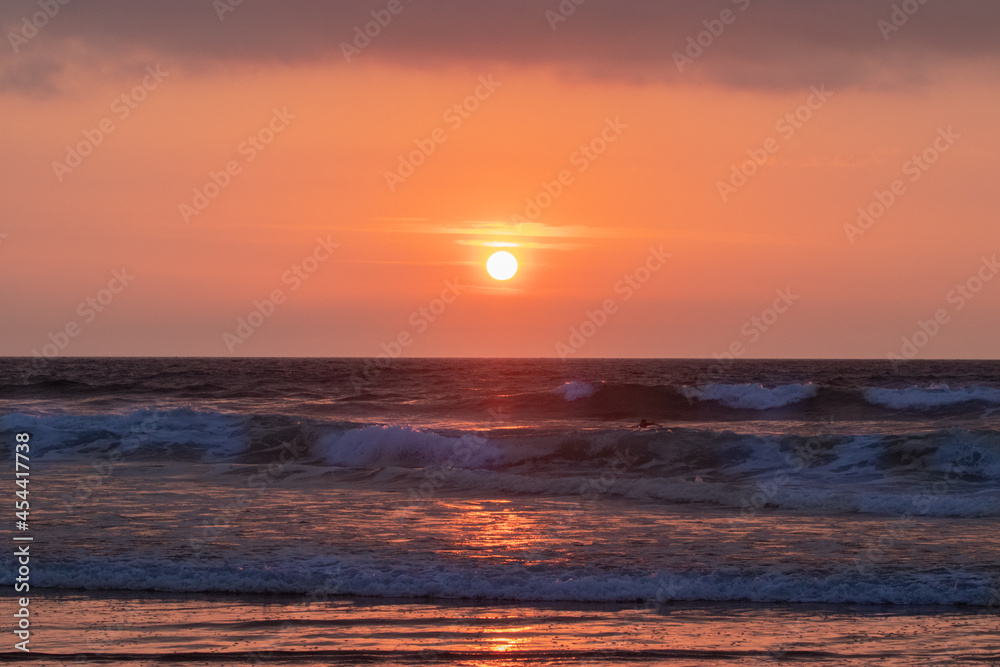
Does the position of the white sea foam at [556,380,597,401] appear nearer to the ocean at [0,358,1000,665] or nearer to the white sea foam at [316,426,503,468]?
the ocean at [0,358,1000,665]

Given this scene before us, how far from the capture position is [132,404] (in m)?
43.2

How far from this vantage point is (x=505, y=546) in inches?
516

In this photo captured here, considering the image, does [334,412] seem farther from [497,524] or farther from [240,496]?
[497,524]

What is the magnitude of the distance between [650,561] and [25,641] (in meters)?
7.24

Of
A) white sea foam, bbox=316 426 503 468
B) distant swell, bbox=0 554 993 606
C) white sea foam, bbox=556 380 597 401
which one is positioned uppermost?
white sea foam, bbox=556 380 597 401

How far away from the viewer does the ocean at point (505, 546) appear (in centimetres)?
916

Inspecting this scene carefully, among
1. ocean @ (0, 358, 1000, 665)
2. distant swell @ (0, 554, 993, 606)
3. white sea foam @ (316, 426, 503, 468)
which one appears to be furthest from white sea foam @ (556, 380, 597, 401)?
distant swell @ (0, 554, 993, 606)

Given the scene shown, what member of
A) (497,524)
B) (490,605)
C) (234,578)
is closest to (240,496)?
(497,524)

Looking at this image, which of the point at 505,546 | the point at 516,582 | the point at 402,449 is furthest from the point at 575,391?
the point at 516,582

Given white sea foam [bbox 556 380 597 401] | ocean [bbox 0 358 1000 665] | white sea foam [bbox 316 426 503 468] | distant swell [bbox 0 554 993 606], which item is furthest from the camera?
white sea foam [bbox 556 380 597 401]

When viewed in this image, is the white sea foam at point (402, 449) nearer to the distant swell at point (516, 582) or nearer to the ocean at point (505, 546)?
the ocean at point (505, 546)

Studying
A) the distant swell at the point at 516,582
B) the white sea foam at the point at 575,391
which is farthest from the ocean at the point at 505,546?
the white sea foam at the point at 575,391

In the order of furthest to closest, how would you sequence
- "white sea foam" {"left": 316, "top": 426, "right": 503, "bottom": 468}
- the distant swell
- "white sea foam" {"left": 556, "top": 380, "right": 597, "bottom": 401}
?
"white sea foam" {"left": 556, "top": 380, "right": 597, "bottom": 401} < "white sea foam" {"left": 316, "top": 426, "right": 503, "bottom": 468} < the distant swell

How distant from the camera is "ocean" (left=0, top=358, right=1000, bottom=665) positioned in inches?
360
